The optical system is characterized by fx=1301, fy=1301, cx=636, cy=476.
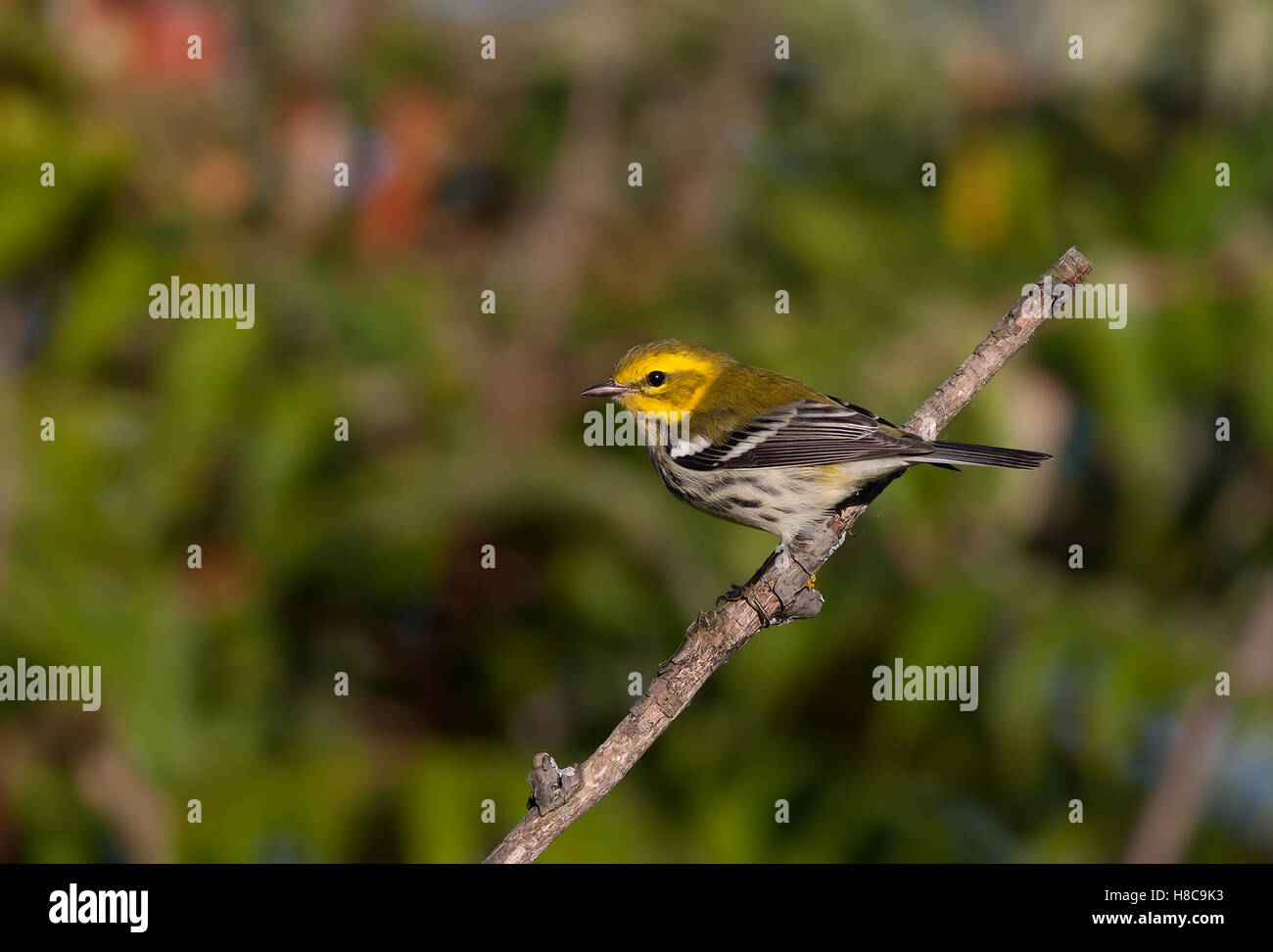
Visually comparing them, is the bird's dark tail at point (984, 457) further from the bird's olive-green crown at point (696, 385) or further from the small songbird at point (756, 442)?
the bird's olive-green crown at point (696, 385)

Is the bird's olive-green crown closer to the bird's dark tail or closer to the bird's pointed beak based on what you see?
the bird's pointed beak

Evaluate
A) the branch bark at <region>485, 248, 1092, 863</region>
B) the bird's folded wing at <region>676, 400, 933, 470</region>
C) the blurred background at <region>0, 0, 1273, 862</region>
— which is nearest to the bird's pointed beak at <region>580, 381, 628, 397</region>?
the bird's folded wing at <region>676, 400, 933, 470</region>

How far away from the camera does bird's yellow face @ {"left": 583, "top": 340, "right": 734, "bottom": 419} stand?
2.35 m

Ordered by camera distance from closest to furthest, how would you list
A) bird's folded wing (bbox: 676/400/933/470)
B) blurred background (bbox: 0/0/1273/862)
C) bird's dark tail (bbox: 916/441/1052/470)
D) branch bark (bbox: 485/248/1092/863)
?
branch bark (bbox: 485/248/1092/863) < bird's dark tail (bbox: 916/441/1052/470) < bird's folded wing (bbox: 676/400/933/470) < blurred background (bbox: 0/0/1273/862)

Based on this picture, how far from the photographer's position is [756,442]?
243 cm

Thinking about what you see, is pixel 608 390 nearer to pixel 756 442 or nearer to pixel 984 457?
pixel 756 442

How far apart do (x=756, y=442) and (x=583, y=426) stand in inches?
55.0

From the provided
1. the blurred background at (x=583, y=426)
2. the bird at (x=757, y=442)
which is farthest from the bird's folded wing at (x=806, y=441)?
the blurred background at (x=583, y=426)

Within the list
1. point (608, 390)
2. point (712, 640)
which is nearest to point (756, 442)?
point (608, 390)

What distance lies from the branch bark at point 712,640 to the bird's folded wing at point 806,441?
0.16 meters

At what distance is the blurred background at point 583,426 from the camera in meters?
3.23

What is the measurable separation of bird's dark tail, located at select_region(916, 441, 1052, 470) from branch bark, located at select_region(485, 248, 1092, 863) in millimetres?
102

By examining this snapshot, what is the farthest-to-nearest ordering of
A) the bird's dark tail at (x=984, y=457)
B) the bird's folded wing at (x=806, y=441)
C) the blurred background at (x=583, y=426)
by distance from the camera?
the blurred background at (x=583, y=426) < the bird's folded wing at (x=806, y=441) < the bird's dark tail at (x=984, y=457)

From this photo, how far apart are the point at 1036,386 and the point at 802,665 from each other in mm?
937
